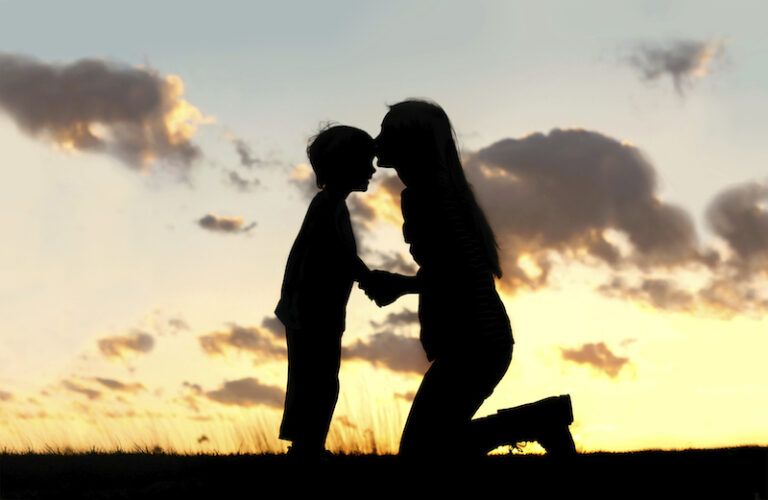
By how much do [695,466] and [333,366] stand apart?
3.01 metres

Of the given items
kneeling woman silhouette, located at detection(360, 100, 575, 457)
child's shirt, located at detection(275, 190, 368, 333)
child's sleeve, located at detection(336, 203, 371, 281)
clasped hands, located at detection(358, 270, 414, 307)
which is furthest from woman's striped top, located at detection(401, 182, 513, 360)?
child's shirt, located at detection(275, 190, 368, 333)

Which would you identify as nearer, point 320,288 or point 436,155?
point 436,155

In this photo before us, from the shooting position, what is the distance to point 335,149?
7.66 meters

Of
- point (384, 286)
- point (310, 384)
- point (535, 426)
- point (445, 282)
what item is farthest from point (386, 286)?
point (535, 426)

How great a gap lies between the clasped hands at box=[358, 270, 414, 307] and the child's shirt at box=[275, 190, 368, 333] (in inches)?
12.6

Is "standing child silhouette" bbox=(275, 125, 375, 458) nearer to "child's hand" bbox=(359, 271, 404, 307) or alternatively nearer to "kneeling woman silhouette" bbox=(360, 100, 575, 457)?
"child's hand" bbox=(359, 271, 404, 307)

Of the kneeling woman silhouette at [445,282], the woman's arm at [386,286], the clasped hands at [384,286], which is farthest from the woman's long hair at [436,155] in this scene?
the clasped hands at [384,286]

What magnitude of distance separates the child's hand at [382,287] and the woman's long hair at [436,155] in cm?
95

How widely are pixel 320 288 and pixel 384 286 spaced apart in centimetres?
83

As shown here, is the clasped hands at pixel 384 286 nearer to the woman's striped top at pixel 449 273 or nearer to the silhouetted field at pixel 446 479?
the woman's striped top at pixel 449 273

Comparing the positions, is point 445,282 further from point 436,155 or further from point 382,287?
point 382,287

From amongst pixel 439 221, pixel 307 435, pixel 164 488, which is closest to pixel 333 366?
pixel 307 435

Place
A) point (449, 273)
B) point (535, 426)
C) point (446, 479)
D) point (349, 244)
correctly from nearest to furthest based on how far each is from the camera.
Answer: point (449, 273) → point (446, 479) → point (535, 426) → point (349, 244)

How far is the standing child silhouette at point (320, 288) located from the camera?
7656 millimetres
